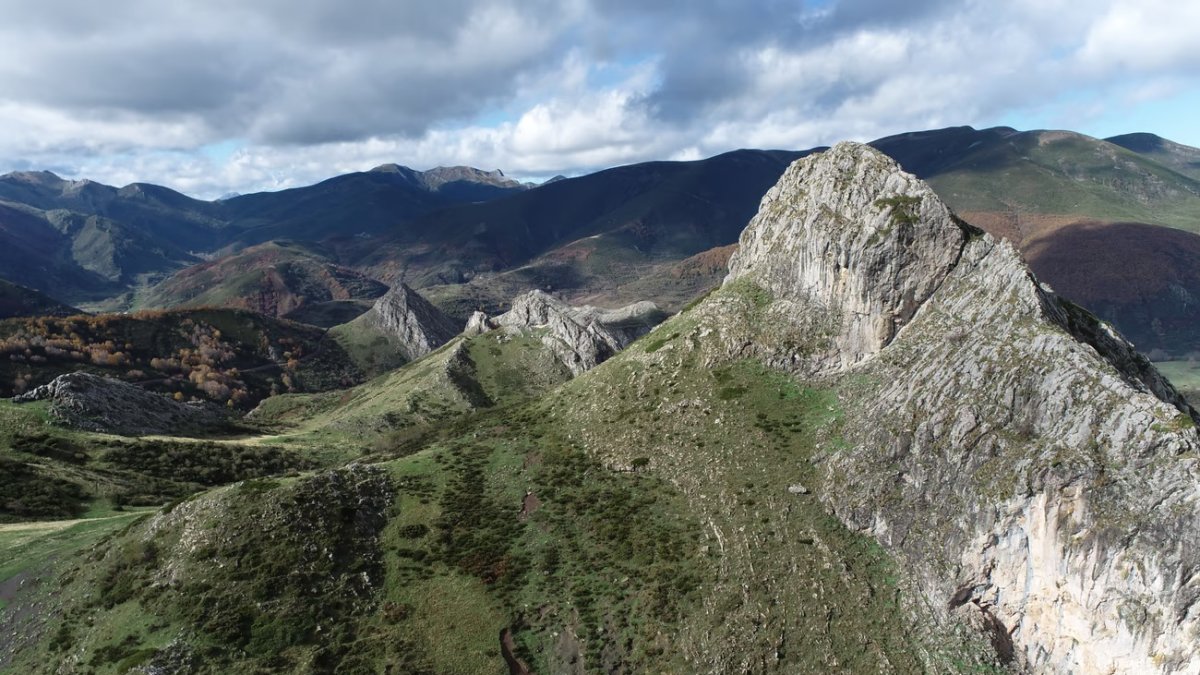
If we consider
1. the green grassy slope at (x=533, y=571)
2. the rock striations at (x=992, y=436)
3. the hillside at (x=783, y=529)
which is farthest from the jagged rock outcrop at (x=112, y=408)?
the rock striations at (x=992, y=436)

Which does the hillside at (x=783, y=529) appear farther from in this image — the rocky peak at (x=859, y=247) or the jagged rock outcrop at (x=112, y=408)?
the jagged rock outcrop at (x=112, y=408)

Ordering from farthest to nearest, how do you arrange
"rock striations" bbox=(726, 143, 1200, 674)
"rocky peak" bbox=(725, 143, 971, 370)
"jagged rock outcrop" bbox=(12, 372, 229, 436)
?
"jagged rock outcrop" bbox=(12, 372, 229, 436)
"rocky peak" bbox=(725, 143, 971, 370)
"rock striations" bbox=(726, 143, 1200, 674)

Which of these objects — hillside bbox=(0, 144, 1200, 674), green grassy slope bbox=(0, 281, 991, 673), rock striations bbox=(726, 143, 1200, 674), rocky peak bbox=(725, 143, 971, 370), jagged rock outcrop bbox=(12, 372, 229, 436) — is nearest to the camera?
rock striations bbox=(726, 143, 1200, 674)

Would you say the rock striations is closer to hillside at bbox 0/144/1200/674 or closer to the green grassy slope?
hillside at bbox 0/144/1200/674

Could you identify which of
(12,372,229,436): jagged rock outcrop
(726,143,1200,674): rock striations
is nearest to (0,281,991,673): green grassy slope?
(726,143,1200,674): rock striations

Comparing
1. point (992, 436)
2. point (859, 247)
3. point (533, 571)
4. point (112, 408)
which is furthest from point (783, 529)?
point (112, 408)

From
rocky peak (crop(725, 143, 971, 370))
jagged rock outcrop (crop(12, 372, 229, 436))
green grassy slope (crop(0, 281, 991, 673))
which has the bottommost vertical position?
green grassy slope (crop(0, 281, 991, 673))
